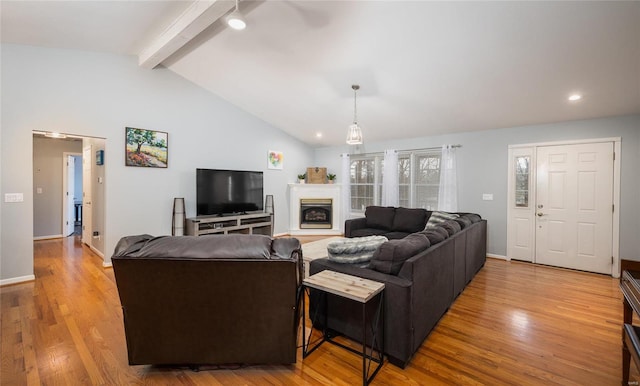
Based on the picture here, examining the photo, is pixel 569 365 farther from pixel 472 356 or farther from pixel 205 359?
pixel 205 359

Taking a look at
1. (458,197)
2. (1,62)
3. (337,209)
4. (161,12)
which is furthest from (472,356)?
(1,62)

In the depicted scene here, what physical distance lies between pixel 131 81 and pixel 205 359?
172 inches

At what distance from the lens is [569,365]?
2.00 metres

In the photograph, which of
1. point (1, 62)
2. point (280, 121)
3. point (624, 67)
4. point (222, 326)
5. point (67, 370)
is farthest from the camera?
point (280, 121)

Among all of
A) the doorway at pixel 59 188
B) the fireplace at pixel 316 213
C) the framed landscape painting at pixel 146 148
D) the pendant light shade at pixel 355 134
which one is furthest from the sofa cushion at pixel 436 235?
the doorway at pixel 59 188

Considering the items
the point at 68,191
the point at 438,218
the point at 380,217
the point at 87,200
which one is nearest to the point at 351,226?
the point at 380,217

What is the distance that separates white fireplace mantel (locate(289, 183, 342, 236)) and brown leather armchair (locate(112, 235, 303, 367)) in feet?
16.6

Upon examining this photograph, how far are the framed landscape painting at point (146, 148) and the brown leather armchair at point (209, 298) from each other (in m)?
3.26

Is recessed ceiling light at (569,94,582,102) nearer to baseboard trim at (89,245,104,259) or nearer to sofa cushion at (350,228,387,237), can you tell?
sofa cushion at (350,228,387,237)

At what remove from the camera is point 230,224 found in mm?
5258

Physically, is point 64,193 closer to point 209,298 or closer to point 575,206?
point 209,298

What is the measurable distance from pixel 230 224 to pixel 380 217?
2.92m

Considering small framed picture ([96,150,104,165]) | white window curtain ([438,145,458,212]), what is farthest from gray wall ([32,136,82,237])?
white window curtain ([438,145,458,212])

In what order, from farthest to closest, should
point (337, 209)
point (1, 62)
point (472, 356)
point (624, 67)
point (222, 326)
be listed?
1. point (337, 209)
2. point (1, 62)
3. point (624, 67)
4. point (472, 356)
5. point (222, 326)
